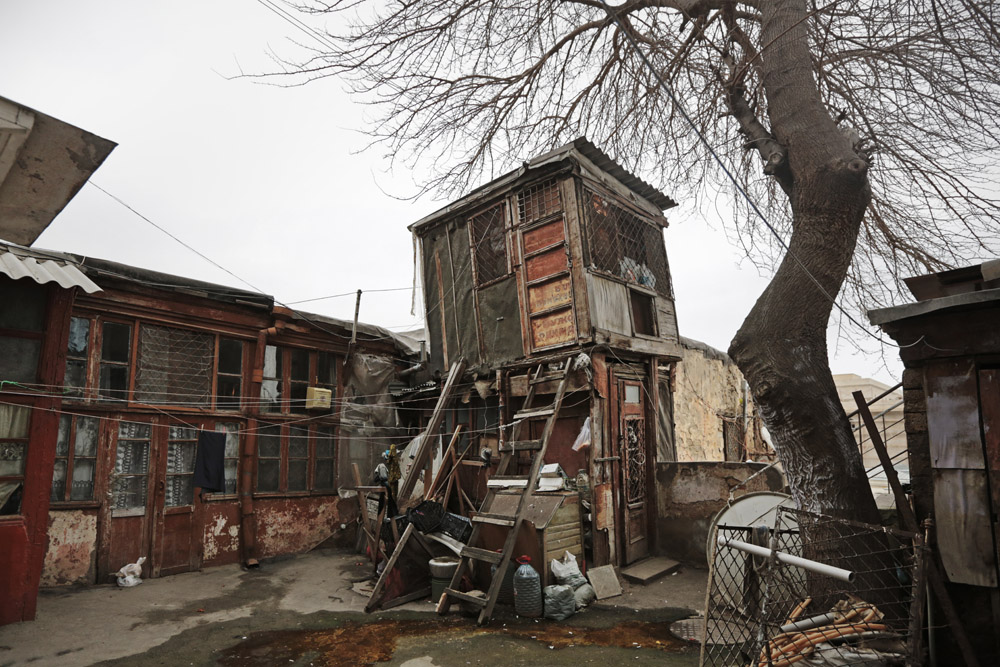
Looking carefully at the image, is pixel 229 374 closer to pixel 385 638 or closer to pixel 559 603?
pixel 385 638

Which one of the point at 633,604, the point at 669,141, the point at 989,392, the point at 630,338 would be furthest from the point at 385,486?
the point at 989,392

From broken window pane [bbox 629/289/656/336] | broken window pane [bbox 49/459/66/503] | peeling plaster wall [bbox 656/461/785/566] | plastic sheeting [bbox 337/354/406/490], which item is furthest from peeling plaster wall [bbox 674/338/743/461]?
broken window pane [bbox 49/459/66/503]

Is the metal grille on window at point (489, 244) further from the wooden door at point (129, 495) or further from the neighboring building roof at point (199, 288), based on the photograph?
the wooden door at point (129, 495)

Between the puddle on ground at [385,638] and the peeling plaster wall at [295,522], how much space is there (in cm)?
404

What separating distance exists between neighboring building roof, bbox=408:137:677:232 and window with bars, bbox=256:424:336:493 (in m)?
4.96

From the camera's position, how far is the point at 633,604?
7016mm

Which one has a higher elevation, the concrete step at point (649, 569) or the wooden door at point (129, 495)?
the wooden door at point (129, 495)

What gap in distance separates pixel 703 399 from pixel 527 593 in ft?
30.7

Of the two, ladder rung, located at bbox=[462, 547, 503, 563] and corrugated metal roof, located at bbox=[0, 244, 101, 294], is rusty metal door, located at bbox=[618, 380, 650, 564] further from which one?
corrugated metal roof, located at bbox=[0, 244, 101, 294]

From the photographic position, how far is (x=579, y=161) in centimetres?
899

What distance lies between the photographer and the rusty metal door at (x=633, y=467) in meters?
8.80

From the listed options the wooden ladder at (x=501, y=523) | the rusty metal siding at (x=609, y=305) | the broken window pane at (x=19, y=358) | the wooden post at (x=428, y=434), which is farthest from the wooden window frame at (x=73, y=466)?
the rusty metal siding at (x=609, y=305)

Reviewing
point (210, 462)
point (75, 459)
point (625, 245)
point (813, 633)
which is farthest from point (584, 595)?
point (75, 459)

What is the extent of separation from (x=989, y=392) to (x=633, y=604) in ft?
15.1
